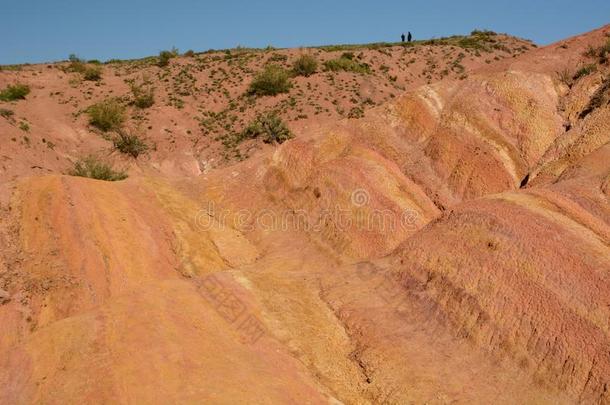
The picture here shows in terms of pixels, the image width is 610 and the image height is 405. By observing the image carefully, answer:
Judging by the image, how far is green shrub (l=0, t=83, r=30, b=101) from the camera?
3384 centimetres

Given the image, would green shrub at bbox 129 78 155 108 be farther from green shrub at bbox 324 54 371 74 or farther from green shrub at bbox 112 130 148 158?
→ green shrub at bbox 324 54 371 74

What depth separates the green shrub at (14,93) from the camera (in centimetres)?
3384

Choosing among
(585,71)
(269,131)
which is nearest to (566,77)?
(585,71)

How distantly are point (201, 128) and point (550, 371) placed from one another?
3056 cm

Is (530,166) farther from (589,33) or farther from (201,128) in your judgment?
(201,128)

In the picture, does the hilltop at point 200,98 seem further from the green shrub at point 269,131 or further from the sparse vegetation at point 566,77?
the sparse vegetation at point 566,77

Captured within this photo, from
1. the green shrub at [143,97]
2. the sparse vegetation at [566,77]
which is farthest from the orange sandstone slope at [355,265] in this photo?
the green shrub at [143,97]

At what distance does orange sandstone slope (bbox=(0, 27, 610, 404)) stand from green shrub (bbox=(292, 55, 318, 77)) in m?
24.0

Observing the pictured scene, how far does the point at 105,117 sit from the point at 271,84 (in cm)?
1245

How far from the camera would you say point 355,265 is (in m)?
11.8

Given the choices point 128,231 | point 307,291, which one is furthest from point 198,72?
point 307,291

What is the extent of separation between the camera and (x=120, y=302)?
28.0ft

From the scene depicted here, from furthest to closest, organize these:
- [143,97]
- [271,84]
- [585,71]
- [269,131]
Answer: [271,84]
[143,97]
[269,131]
[585,71]

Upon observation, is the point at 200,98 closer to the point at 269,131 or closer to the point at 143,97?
the point at 143,97
